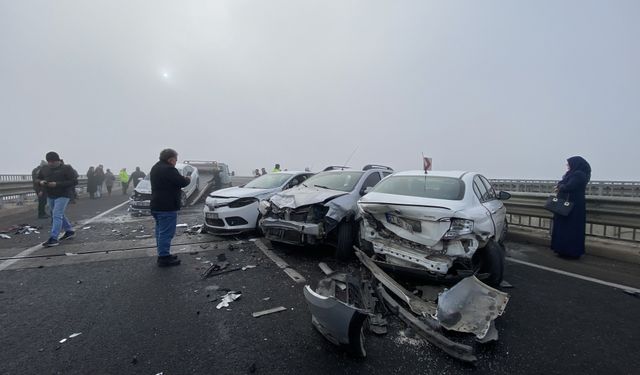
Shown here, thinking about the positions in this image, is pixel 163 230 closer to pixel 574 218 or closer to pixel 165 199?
pixel 165 199

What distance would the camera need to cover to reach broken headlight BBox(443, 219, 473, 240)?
316 cm

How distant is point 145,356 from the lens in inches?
91.5

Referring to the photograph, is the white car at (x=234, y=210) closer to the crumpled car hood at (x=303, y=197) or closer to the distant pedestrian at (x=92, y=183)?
the crumpled car hood at (x=303, y=197)

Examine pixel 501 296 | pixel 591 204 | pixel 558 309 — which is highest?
pixel 591 204

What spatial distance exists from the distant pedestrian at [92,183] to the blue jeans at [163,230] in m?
12.7

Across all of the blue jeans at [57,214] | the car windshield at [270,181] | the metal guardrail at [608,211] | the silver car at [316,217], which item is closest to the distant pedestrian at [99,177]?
the blue jeans at [57,214]

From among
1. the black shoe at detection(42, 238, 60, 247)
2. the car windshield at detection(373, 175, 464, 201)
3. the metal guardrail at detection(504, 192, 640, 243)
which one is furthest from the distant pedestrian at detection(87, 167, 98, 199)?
the metal guardrail at detection(504, 192, 640, 243)

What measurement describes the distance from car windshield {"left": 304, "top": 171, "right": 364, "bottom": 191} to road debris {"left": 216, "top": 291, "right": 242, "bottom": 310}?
8.71 ft

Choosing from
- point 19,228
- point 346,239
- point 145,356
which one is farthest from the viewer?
point 19,228

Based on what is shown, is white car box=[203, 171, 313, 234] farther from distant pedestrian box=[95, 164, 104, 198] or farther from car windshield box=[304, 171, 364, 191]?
distant pedestrian box=[95, 164, 104, 198]

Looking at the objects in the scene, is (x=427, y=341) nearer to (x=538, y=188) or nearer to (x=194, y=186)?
(x=194, y=186)

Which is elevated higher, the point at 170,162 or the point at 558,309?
the point at 170,162

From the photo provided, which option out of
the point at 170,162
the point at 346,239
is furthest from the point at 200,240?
the point at 346,239

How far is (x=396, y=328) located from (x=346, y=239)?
6.20 ft
